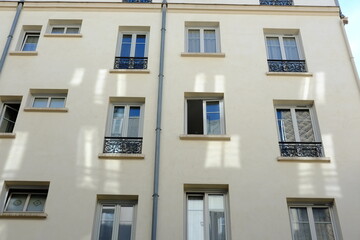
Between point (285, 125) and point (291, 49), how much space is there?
2.97 metres

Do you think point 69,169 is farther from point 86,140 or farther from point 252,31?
point 252,31

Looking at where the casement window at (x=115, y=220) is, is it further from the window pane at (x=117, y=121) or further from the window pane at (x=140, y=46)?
the window pane at (x=140, y=46)

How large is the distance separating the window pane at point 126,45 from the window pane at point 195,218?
501 cm

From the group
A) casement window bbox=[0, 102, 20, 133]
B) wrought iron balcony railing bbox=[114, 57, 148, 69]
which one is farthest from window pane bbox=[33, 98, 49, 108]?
wrought iron balcony railing bbox=[114, 57, 148, 69]

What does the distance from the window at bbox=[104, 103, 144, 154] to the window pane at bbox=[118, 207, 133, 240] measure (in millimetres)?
1473

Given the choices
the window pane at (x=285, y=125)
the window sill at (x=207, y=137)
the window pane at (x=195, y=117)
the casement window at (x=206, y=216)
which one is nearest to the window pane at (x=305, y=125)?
the window pane at (x=285, y=125)

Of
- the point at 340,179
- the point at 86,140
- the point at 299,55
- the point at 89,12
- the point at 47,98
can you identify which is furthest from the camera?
the point at 89,12

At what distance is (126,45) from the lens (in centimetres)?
1224

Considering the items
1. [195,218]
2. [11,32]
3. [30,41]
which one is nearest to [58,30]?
[30,41]

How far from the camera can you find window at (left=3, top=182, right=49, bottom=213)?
917cm

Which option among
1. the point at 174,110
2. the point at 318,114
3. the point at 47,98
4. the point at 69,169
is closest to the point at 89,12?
the point at 47,98

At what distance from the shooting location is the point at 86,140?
9.87 m

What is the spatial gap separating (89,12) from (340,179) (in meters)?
9.00

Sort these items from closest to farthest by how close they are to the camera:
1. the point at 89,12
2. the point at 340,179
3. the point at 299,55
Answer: the point at 340,179 < the point at 299,55 < the point at 89,12
